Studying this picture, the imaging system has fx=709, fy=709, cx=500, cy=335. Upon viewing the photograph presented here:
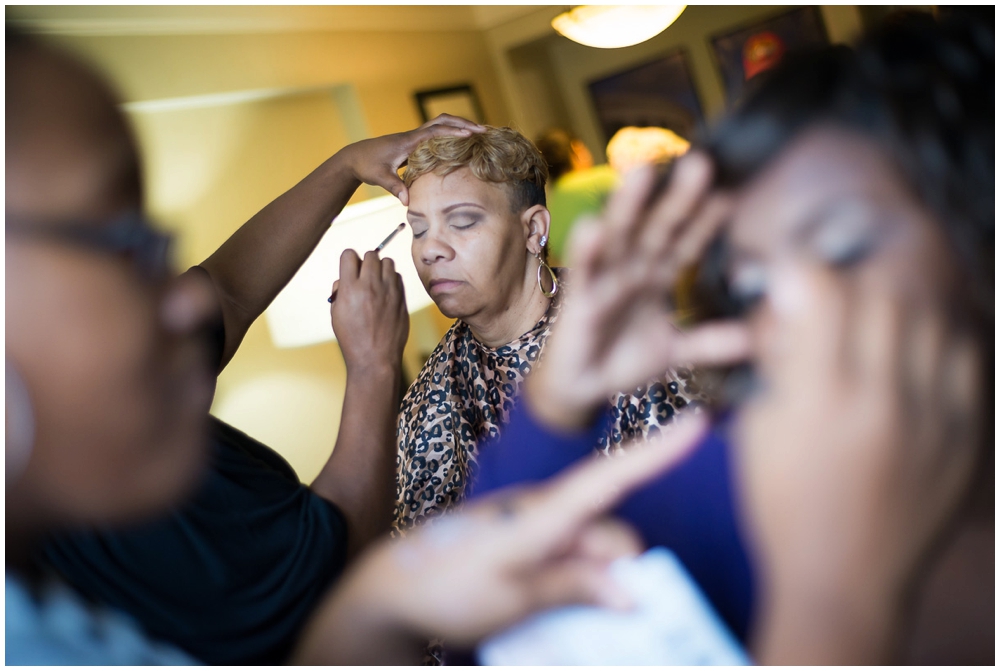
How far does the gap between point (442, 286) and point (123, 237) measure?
39cm

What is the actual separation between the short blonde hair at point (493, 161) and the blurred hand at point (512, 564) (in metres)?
0.42

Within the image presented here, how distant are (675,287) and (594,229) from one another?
60 millimetres

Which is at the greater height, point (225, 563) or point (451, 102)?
point (451, 102)

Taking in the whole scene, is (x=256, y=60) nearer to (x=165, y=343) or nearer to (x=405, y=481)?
(x=405, y=481)

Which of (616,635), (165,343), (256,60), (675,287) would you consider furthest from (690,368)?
(256,60)

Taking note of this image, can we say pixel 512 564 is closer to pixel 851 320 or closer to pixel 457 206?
pixel 851 320

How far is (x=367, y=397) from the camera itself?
55cm

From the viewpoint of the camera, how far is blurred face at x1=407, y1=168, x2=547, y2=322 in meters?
0.74

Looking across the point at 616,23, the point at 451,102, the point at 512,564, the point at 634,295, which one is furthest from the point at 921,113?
the point at 451,102

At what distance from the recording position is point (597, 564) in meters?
0.43

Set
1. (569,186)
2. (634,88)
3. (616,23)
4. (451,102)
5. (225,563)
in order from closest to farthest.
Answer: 1. (225,563)
2. (569,186)
3. (616,23)
4. (451,102)
5. (634,88)

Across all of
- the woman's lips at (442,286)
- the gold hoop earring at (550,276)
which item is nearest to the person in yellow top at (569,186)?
the gold hoop earring at (550,276)

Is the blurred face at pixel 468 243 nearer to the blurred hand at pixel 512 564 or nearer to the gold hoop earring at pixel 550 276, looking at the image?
the gold hoop earring at pixel 550 276

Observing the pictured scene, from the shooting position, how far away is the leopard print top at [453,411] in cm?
76
